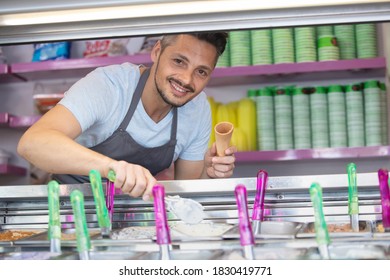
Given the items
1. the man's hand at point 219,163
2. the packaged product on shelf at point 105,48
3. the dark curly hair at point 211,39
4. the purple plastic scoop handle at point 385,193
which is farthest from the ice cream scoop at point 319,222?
the packaged product on shelf at point 105,48

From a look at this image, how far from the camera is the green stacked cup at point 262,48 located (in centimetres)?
338

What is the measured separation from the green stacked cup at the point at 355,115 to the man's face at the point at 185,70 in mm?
1363

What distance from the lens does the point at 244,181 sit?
174cm

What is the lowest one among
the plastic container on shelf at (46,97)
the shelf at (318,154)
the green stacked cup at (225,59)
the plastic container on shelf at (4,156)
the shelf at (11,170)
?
the shelf at (318,154)

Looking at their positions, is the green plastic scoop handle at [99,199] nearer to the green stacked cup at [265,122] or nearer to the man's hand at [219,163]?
the man's hand at [219,163]

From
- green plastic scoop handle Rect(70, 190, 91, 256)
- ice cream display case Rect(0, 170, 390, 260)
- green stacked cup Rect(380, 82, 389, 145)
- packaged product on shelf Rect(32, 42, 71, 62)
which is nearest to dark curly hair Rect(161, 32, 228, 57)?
ice cream display case Rect(0, 170, 390, 260)

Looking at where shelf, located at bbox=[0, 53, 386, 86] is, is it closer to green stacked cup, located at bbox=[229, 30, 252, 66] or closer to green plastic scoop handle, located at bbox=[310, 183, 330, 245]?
green stacked cup, located at bbox=[229, 30, 252, 66]

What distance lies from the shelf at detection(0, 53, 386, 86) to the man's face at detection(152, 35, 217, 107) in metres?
1.24

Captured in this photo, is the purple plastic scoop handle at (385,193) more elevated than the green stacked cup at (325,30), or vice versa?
the green stacked cup at (325,30)

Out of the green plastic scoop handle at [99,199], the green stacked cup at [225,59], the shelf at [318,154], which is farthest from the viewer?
the green stacked cup at [225,59]

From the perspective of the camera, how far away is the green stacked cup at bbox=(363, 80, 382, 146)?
10.8 ft

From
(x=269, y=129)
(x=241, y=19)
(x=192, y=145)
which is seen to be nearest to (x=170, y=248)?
(x=241, y=19)

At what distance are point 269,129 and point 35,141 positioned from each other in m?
1.89
